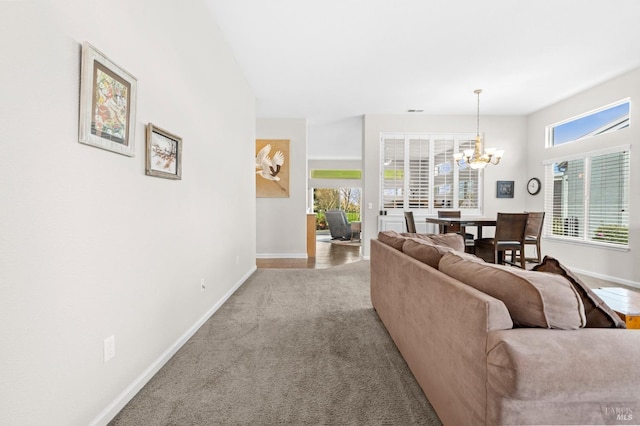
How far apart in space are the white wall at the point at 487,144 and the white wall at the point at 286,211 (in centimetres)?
134

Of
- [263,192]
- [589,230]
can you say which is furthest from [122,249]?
[589,230]

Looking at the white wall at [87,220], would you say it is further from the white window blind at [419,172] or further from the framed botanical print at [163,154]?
the white window blind at [419,172]

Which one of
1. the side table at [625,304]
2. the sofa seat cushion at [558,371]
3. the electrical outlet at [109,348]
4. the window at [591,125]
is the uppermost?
the window at [591,125]

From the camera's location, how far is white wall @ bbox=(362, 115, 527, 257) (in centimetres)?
654

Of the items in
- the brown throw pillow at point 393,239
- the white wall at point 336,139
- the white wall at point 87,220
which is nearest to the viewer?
the white wall at point 87,220

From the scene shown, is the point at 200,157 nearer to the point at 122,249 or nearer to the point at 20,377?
the point at 122,249

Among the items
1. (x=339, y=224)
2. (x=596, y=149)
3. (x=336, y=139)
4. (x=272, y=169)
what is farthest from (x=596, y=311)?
(x=339, y=224)

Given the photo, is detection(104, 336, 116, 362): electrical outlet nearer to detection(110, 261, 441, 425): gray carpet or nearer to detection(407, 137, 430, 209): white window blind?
detection(110, 261, 441, 425): gray carpet

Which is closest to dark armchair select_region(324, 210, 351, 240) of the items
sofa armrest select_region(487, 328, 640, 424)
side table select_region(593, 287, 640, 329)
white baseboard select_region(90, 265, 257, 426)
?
white baseboard select_region(90, 265, 257, 426)

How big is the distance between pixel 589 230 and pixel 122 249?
645 centimetres

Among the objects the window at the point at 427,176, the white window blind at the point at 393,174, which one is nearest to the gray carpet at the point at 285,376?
the white window blind at the point at 393,174

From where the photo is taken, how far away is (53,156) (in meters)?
1.24

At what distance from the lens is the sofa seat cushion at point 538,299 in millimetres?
1108

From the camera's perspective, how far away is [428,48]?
12.6 ft
